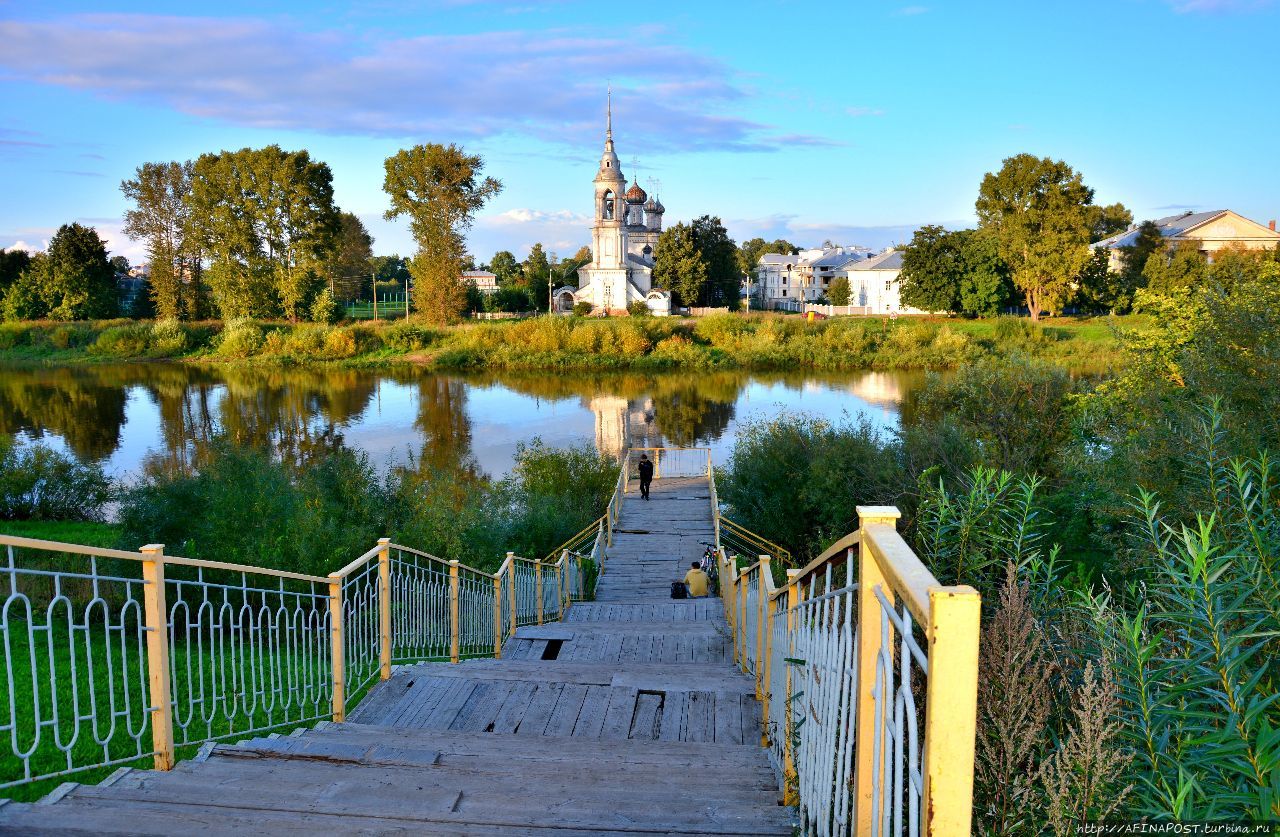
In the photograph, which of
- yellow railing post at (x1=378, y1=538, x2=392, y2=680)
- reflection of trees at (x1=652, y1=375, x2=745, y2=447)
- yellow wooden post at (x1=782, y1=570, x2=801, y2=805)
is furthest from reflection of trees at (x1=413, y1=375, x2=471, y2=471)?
yellow wooden post at (x1=782, y1=570, x2=801, y2=805)

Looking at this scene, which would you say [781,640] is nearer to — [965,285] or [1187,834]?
[1187,834]

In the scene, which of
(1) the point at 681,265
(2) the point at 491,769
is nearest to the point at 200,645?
(2) the point at 491,769

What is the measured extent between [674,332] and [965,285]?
793 inches

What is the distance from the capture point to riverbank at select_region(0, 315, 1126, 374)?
5675 centimetres

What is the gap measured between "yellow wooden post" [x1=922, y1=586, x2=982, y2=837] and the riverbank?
54.8 metres

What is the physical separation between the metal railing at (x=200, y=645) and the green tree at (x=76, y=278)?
185ft

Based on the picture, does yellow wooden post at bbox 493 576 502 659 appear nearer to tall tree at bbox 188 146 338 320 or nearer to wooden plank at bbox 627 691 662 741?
wooden plank at bbox 627 691 662 741

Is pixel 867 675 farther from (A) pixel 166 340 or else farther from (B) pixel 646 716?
(A) pixel 166 340

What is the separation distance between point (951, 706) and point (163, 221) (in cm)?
7025

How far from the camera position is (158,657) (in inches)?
166

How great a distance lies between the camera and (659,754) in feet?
15.3

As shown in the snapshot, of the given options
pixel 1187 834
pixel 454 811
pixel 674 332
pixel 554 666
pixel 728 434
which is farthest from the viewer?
pixel 674 332

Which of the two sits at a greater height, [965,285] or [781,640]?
[965,285]

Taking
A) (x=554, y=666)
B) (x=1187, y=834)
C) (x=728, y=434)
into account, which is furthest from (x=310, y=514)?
(x=728, y=434)
